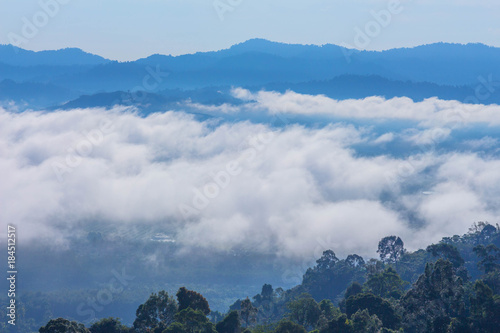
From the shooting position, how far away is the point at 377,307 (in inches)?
1896

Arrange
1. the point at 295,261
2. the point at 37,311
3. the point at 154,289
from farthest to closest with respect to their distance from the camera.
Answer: the point at 295,261, the point at 154,289, the point at 37,311

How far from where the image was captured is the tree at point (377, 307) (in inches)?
1850

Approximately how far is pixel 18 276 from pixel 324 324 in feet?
442

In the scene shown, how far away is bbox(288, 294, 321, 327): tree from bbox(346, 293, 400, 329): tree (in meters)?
3.63

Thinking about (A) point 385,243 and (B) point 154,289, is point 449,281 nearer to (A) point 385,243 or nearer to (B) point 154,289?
(A) point 385,243

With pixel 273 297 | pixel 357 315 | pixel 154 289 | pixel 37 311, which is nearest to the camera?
pixel 357 315

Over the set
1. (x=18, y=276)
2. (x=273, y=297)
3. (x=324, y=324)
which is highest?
(x=18, y=276)

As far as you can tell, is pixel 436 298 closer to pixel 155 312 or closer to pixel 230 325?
pixel 230 325

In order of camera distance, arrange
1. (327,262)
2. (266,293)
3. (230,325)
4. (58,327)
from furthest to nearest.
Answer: (327,262) < (266,293) < (230,325) < (58,327)

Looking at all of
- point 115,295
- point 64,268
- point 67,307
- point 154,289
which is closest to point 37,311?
point 67,307

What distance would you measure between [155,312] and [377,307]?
747 inches

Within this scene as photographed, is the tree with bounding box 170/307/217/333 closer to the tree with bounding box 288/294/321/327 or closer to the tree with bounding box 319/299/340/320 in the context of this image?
the tree with bounding box 319/299/340/320

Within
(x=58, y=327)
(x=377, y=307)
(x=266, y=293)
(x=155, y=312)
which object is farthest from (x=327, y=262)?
(x=58, y=327)

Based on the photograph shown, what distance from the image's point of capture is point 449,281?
139 feet
